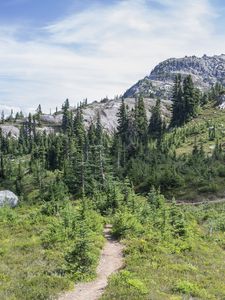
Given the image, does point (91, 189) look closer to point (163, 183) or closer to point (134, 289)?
point (163, 183)

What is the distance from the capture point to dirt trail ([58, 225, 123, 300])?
1841 centimetres

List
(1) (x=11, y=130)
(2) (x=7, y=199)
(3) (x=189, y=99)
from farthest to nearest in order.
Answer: (1) (x=11, y=130), (3) (x=189, y=99), (2) (x=7, y=199)

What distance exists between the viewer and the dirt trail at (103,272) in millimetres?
18414

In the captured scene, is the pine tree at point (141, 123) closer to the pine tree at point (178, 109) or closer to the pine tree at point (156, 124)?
the pine tree at point (156, 124)

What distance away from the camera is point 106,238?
1206 inches

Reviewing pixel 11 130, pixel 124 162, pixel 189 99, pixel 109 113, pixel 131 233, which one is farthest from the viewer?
pixel 109 113

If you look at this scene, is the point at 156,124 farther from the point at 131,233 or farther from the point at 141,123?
the point at 131,233

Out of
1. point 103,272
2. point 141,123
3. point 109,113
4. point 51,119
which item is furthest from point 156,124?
point 103,272

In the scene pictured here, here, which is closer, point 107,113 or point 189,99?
point 189,99

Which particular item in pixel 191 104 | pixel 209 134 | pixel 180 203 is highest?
pixel 191 104

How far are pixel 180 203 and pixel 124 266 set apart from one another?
37.9 meters

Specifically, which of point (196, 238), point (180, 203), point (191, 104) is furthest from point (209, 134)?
point (196, 238)

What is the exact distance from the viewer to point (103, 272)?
22328mm

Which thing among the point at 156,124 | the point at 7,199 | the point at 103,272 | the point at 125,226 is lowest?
the point at 7,199
